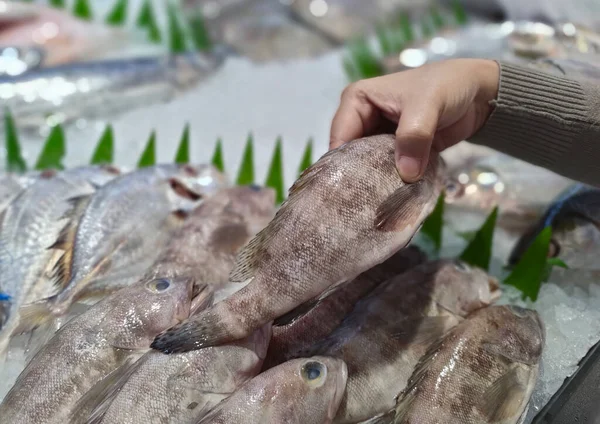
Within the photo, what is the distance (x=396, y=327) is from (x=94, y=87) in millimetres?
2666

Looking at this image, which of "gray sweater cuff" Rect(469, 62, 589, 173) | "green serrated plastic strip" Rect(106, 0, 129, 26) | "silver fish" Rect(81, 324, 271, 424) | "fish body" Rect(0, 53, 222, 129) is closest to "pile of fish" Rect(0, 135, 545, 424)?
"silver fish" Rect(81, 324, 271, 424)

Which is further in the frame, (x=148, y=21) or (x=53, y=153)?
(x=148, y=21)

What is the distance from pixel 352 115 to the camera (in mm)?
1667

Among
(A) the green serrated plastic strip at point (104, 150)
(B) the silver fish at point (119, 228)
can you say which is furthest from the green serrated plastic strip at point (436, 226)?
(A) the green serrated plastic strip at point (104, 150)

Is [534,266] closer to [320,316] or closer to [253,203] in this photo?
[320,316]

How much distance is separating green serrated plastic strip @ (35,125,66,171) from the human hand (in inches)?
64.1

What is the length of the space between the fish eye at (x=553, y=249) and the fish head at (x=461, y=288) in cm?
36

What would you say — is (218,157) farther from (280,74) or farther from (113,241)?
(280,74)

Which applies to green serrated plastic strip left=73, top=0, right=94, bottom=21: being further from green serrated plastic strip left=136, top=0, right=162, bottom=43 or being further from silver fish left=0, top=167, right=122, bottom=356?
silver fish left=0, top=167, right=122, bottom=356

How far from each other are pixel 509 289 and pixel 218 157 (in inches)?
54.4

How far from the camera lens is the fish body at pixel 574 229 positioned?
193cm

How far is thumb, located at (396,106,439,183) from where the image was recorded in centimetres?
141

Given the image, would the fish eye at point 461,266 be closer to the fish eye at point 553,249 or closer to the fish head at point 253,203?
the fish eye at point 553,249

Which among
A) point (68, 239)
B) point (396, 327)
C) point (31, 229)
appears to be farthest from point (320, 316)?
point (31, 229)
